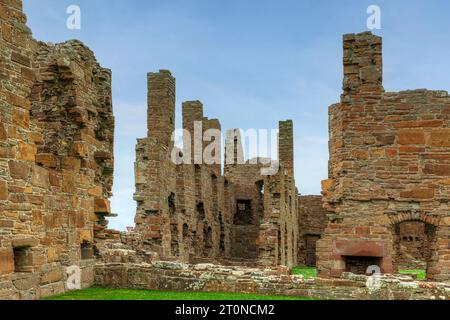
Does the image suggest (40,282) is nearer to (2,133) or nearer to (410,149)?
(2,133)

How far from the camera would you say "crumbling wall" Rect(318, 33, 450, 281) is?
45.4 ft

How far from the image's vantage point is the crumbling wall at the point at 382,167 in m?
13.8

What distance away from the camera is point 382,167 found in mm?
14078

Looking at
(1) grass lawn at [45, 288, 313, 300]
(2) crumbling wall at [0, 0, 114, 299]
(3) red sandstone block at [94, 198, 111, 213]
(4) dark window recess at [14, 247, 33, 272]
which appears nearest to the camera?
(2) crumbling wall at [0, 0, 114, 299]

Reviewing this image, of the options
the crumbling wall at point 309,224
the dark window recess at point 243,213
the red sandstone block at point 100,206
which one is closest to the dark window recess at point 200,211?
the dark window recess at point 243,213

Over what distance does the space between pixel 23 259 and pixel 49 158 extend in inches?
103

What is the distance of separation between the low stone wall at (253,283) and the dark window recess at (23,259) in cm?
297

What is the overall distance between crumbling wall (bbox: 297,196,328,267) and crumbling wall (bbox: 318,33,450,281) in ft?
76.2

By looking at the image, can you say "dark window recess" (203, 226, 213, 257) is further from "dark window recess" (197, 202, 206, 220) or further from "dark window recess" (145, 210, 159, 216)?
"dark window recess" (145, 210, 159, 216)

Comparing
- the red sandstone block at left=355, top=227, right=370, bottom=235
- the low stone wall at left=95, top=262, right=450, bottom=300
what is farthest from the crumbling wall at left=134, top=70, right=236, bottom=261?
the red sandstone block at left=355, top=227, right=370, bottom=235

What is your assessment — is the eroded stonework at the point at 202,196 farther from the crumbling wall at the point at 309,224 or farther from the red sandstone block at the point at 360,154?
the red sandstone block at the point at 360,154

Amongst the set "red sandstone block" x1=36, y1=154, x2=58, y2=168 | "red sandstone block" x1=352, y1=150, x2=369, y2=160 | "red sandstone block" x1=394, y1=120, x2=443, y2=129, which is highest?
"red sandstone block" x1=394, y1=120, x2=443, y2=129

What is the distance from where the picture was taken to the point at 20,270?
32.9 ft

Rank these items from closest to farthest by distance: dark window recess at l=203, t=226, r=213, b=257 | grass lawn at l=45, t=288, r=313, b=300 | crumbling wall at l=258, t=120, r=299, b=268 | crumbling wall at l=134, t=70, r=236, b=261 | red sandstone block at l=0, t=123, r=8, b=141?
red sandstone block at l=0, t=123, r=8, b=141 → grass lawn at l=45, t=288, r=313, b=300 → crumbling wall at l=134, t=70, r=236, b=261 → crumbling wall at l=258, t=120, r=299, b=268 → dark window recess at l=203, t=226, r=213, b=257
